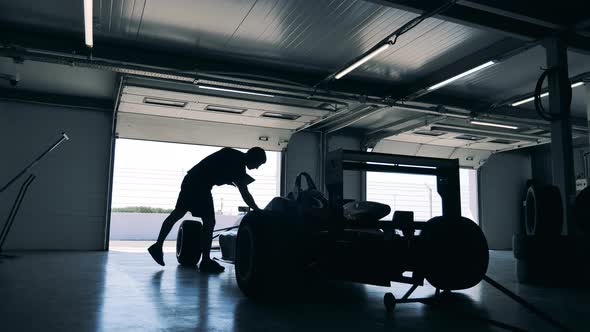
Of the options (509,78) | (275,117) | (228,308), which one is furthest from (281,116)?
(228,308)

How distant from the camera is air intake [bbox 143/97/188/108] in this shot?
8206 mm

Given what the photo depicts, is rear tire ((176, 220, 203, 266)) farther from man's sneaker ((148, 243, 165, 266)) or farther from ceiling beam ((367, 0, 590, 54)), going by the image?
ceiling beam ((367, 0, 590, 54))

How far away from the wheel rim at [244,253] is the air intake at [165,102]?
5615 millimetres

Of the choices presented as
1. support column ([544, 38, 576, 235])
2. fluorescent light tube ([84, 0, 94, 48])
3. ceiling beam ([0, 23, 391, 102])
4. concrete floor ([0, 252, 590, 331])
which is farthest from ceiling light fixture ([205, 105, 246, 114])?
support column ([544, 38, 576, 235])

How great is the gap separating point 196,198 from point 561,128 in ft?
13.3

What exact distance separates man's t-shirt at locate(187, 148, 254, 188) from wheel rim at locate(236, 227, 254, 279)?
1.14m

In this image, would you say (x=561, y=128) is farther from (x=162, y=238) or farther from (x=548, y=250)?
(x=162, y=238)

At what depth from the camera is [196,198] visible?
480cm

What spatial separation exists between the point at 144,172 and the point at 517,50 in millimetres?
8783

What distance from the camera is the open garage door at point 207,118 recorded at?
8070mm

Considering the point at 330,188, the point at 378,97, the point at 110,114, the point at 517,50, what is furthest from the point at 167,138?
the point at 330,188

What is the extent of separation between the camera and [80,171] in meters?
8.77

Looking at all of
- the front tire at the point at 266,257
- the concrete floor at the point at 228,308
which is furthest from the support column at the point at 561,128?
the front tire at the point at 266,257

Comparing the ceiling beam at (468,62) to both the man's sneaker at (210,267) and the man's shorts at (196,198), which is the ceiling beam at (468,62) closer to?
the man's shorts at (196,198)
